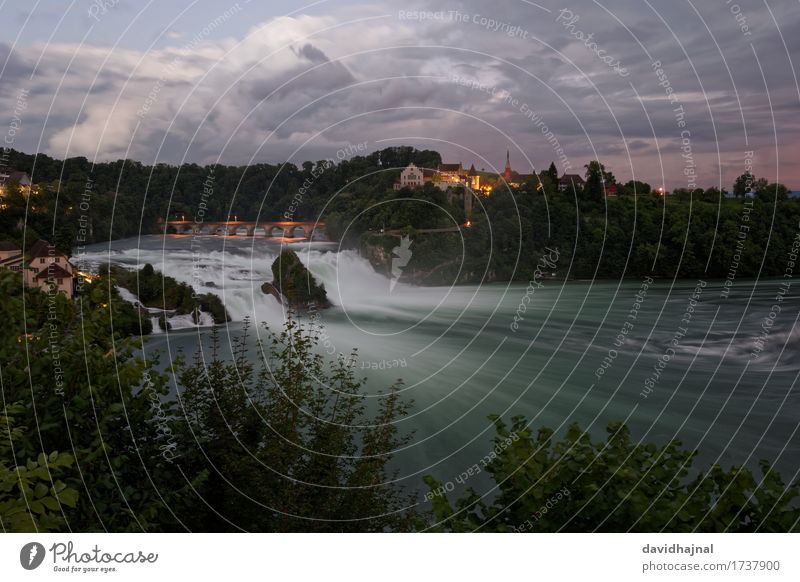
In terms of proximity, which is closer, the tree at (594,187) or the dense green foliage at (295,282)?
the dense green foliage at (295,282)

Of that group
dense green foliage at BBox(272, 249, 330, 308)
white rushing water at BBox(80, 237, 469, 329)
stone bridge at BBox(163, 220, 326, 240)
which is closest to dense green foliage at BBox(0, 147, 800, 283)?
stone bridge at BBox(163, 220, 326, 240)

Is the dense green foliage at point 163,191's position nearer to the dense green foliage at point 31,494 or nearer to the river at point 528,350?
the river at point 528,350

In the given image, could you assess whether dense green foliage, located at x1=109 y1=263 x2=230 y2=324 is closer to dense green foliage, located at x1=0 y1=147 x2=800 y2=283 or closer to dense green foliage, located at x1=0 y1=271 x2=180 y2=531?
dense green foliage, located at x1=0 y1=147 x2=800 y2=283

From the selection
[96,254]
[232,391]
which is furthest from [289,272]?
[232,391]
